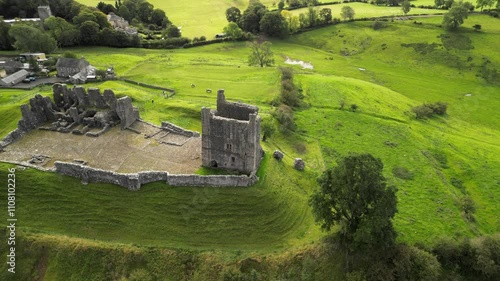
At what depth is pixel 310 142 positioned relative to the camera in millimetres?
66875

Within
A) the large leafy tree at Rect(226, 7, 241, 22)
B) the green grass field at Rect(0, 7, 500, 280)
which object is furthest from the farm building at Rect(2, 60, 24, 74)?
the large leafy tree at Rect(226, 7, 241, 22)

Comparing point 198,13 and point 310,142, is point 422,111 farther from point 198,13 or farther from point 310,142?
point 198,13

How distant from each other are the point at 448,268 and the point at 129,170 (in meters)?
40.5

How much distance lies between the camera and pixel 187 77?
91.7 meters

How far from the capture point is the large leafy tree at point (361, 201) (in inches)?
1519

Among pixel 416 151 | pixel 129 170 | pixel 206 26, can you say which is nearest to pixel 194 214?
A: pixel 129 170

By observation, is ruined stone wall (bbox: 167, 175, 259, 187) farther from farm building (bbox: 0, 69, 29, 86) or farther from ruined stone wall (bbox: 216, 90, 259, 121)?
farm building (bbox: 0, 69, 29, 86)

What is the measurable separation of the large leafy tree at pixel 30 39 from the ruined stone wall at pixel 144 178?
7791 cm

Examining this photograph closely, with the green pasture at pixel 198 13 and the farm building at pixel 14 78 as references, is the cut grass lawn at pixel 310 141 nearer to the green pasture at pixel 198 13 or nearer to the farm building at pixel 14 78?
the farm building at pixel 14 78

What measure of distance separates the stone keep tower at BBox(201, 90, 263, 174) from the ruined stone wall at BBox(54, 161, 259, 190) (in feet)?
9.32

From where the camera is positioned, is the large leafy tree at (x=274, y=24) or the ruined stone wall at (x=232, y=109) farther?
the large leafy tree at (x=274, y=24)

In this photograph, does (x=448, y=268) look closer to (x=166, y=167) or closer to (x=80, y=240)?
(x=166, y=167)

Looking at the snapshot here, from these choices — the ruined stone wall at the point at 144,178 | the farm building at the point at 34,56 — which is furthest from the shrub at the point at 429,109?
the farm building at the point at 34,56

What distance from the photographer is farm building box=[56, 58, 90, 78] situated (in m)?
90.2
